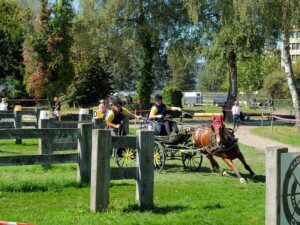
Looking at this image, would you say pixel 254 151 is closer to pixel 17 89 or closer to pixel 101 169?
pixel 101 169

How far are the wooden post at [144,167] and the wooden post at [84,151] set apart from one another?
86.0 inches

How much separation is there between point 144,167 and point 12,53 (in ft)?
142

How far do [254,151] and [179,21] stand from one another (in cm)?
1884

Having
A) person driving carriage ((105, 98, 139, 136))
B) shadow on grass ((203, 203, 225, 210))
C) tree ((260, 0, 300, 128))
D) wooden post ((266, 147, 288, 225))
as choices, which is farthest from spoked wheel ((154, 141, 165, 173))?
tree ((260, 0, 300, 128))

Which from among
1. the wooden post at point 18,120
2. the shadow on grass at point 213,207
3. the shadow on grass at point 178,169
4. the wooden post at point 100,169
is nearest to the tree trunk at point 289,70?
the wooden post at point 18,120

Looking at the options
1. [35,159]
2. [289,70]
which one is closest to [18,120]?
[35,159]

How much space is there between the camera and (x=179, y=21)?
36.4 meters

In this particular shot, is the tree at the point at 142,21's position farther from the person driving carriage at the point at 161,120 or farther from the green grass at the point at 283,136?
the person driving carriage at the point at 161,120

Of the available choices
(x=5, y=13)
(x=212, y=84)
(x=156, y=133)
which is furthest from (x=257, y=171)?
(x=212, y=84)

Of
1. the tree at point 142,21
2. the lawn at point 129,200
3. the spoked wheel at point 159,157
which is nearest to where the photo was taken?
the lawn at point 129,200

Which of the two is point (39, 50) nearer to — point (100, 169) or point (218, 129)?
point (218, 129)

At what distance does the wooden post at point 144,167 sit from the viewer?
7801mm

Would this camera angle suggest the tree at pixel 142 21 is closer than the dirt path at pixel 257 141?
No

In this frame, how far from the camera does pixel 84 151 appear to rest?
9.76m
